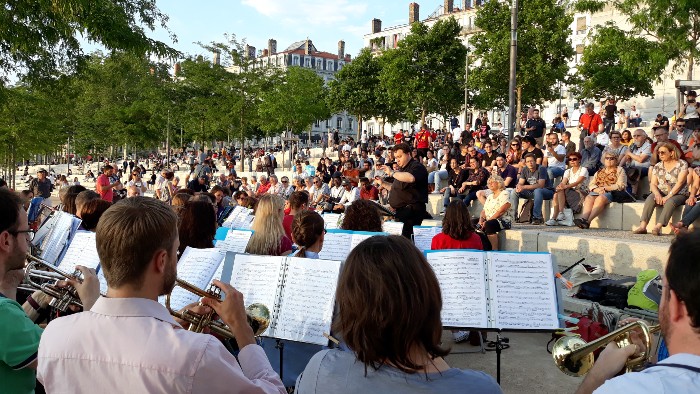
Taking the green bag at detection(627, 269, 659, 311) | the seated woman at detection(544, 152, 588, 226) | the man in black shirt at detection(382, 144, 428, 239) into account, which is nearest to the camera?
the green bag at detection(627, 269, 659, 311)

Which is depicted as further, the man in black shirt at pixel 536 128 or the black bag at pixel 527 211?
the man in black shirt at pixel 536 128

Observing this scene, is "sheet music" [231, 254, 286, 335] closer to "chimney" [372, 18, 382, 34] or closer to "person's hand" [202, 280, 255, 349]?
"person's hand" [202, 280, 255, 349]

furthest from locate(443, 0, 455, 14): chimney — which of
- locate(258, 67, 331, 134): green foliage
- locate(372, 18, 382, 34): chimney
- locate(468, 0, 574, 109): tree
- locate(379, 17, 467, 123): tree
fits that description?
locate(468, 0, 574, 109): tree

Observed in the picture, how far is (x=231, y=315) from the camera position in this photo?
2504 mm

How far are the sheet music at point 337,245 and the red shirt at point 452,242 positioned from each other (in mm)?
1252

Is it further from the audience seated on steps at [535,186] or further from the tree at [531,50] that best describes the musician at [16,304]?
the tree at [531,50]

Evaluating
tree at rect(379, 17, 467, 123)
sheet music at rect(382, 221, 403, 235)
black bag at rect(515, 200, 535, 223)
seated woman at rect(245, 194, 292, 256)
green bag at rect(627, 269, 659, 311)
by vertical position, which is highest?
tree at rect(379, 17, 467, 123)

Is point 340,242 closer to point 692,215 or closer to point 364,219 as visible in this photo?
point 364,219

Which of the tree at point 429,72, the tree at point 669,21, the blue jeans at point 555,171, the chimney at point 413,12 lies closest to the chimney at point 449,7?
the chimney at point 413,12

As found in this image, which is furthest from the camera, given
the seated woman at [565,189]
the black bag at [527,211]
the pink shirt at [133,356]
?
the black bag at [527,211]

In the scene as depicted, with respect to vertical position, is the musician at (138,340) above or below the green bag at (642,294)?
above

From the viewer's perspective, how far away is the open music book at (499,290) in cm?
407

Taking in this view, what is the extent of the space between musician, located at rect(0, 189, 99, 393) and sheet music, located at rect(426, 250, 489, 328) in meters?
2.42

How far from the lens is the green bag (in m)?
6.11
